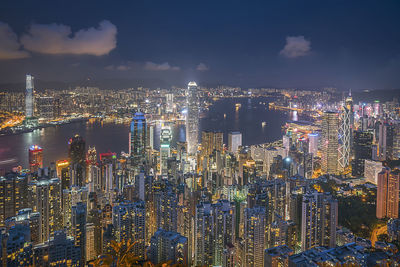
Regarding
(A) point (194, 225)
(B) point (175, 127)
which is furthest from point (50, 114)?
(A) point (194, 225)

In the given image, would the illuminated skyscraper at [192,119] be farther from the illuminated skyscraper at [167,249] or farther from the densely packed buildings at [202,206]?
the illuminated skyscraper at [167,249]

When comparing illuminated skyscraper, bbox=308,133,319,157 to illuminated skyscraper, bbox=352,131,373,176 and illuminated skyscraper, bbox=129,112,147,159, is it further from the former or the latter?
illuminated skyscraper, bbox=129,112,147,159

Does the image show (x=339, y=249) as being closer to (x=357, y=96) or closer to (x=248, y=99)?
(x=357, y=96)

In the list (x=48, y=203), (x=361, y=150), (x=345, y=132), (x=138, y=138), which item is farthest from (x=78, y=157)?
(x=345, y=132)

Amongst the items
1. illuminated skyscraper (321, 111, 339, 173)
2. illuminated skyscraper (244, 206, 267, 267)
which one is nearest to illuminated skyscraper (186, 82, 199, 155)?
illuminated skyscraper (321, 111, 339, 173)

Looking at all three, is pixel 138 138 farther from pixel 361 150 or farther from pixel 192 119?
pixel 361 150

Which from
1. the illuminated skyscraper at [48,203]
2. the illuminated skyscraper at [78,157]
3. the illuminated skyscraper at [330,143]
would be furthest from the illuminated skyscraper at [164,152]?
the illuminated skyscraper at [330,143]
